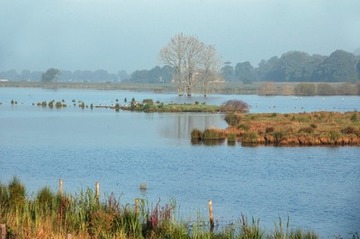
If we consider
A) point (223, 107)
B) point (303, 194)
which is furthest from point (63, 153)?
point (223, 107)

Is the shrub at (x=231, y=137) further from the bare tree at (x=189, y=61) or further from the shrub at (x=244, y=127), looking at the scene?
the bare tree at (x=189, y=61)

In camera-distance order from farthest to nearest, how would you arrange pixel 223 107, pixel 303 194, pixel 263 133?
pixel 223 107 < pixel 263 133 < pixel 303 194

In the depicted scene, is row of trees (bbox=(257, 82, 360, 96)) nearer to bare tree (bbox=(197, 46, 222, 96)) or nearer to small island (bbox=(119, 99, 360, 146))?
bare tree (bbox=(197, 46, 222, 96))

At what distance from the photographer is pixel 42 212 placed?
18.9m

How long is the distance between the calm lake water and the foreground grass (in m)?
4.57

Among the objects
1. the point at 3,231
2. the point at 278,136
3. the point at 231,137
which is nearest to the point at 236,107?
the point at 231,137

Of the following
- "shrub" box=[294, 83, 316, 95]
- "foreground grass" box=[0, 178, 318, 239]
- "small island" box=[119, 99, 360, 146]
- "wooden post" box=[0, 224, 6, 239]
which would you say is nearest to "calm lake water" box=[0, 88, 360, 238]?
"small island" box=[119, 99, 360, 146]

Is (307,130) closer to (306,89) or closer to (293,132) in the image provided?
(293,132)

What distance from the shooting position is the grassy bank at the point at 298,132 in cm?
4959

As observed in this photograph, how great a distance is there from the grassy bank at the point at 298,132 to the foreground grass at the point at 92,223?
30063 millimetres

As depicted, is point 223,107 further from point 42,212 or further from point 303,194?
point 42,212

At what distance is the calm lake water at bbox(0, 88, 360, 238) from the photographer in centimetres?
2559

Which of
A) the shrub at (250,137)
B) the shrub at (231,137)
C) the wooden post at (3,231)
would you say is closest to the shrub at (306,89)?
the shrub at (231,137)

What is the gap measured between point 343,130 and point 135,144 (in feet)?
50.7
